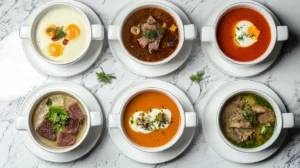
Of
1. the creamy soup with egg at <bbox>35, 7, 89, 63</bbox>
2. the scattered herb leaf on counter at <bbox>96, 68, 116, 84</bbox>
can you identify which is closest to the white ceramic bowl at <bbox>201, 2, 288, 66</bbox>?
the scattered herb leaf on counter at <bbox>96, 68, 116, 84</bbox>

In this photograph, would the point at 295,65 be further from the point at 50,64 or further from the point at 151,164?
the point at 50,64

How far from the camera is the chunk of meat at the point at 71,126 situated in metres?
3.27

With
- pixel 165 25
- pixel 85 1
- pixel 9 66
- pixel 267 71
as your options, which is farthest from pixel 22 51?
pixel 267 71

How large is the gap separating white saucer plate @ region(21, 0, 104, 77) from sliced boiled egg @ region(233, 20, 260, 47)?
79 cm

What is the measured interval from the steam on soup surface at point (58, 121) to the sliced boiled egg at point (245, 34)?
97 centimetres

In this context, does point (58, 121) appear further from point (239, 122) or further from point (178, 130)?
point (239, 122)

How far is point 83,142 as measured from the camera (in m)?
3.35

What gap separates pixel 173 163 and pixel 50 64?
924mm

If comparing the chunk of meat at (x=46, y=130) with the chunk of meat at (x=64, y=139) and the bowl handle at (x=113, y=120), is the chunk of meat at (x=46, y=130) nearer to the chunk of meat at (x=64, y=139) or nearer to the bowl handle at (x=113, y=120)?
the chunk of meat at (x=64, y=139)

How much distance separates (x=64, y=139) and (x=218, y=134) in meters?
0.88

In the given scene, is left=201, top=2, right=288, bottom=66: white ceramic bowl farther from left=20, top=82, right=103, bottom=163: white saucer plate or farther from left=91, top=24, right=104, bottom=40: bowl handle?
left=20, top=82, right=103, bottom=163: white saucer plate

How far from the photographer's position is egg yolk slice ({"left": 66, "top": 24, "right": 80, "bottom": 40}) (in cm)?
338

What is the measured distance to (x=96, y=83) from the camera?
11.3 ft

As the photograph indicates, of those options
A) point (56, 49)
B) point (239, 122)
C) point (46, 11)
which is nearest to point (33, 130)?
point (56, 49)
